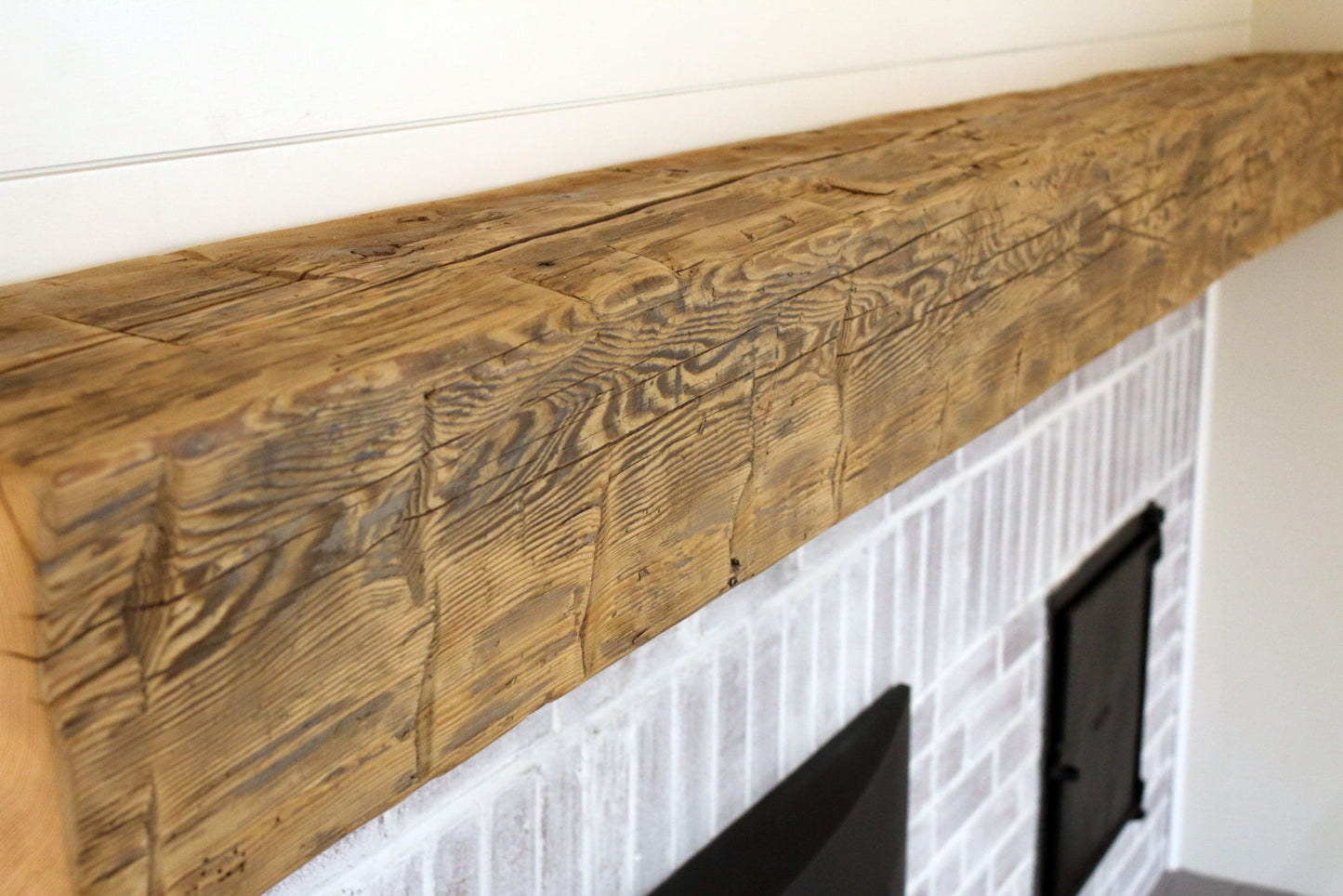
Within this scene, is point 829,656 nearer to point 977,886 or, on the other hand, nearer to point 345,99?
point 977,886

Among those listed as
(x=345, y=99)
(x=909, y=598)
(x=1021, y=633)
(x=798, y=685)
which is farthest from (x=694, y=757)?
(x=1021, y=633)

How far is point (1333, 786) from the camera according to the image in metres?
2.37

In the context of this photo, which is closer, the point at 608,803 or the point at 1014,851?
the point at 608,803

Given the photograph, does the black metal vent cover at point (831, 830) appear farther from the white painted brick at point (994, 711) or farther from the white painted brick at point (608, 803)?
the white painted brick at point (994, 711)

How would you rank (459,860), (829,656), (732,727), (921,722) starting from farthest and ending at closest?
(921,722) < (829,656) < (732,727) < (459,860)

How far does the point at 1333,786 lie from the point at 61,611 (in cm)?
259

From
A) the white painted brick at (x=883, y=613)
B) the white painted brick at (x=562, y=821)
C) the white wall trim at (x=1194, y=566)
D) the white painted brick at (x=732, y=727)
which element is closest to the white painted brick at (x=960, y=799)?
the white painted brick at (x=883, y=613)

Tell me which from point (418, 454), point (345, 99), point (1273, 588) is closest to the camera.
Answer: point (418, 454)

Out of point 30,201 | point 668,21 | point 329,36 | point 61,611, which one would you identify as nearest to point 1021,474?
point 668,21

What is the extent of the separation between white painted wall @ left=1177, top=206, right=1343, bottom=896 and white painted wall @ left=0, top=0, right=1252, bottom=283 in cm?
150

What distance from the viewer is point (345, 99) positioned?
2.26 feet

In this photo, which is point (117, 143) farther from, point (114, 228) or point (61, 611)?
point (61, 611)

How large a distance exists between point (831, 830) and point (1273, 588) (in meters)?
1.64

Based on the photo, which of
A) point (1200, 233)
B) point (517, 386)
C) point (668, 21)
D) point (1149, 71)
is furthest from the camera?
point (1149, 71)
